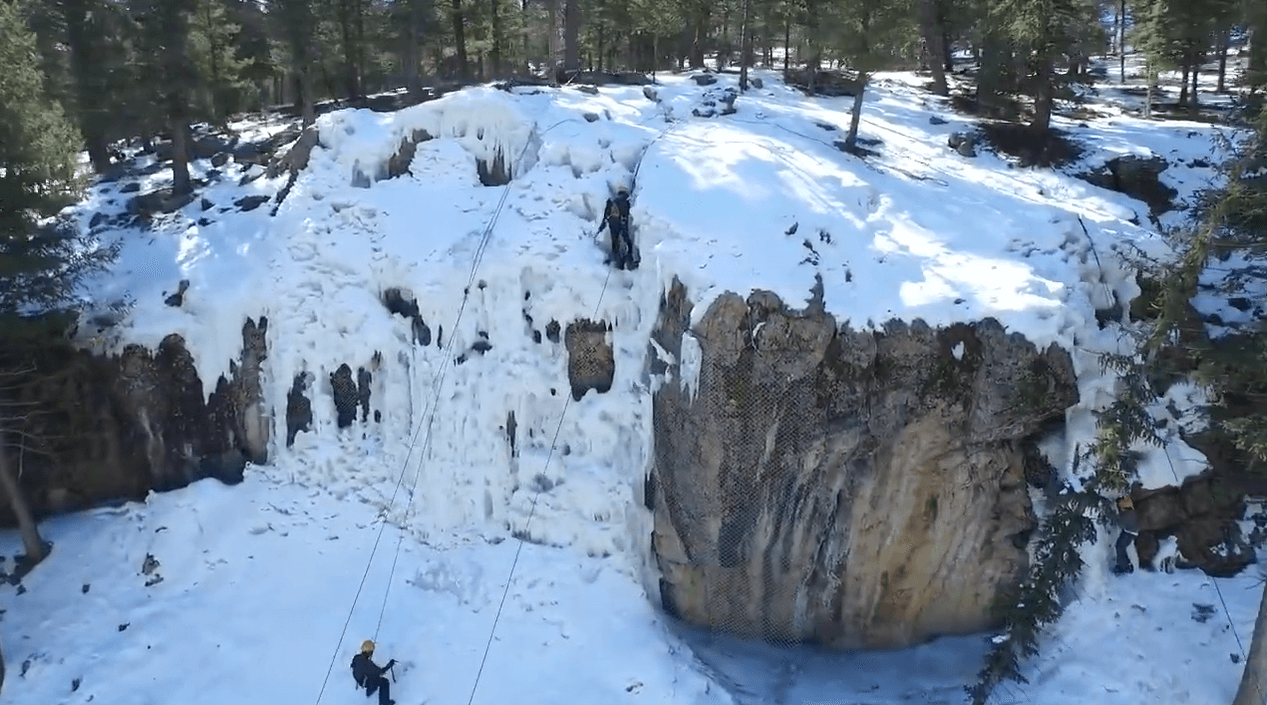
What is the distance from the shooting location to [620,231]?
13.5 meters

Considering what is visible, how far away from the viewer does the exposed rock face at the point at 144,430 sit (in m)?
13.2

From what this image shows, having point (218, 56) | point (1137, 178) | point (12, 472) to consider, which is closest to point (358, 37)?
point (218, 56)

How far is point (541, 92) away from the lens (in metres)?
18.4

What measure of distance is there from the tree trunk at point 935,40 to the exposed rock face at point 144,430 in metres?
19.0

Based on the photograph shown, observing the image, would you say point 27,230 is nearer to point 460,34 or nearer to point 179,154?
point 179,154

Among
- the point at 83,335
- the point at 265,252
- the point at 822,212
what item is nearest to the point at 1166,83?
the point at 822,212

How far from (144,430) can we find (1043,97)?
19.3m

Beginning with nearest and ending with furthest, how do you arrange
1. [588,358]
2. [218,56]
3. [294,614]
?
[294,614]
[588,358]
[218,56]

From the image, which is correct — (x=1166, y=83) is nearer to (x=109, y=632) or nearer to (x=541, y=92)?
(x=541, y=92)

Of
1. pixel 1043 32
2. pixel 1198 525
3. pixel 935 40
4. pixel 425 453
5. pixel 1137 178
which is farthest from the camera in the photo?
pixel 935 40

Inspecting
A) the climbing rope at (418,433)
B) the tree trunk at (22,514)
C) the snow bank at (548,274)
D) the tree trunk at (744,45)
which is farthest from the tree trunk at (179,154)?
the tree trunk at (744,45)

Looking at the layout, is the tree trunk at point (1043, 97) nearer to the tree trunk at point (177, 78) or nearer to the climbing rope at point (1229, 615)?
the climbing rope at point (1229, 615)

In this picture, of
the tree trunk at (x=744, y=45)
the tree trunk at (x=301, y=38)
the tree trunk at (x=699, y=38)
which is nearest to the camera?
the tree trunk at (x=301, y=38)

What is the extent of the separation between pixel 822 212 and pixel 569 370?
16.7ft
